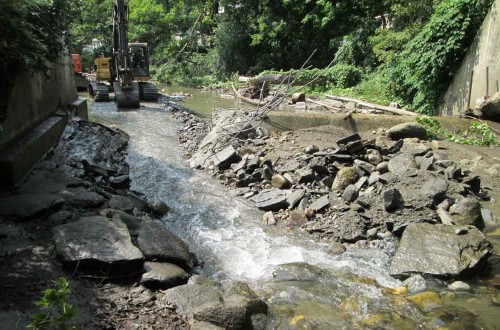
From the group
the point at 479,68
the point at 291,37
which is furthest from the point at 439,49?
the point at 291,37

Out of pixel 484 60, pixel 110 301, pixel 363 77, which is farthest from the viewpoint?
pixel 363 77

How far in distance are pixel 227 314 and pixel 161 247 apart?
58.0 inches

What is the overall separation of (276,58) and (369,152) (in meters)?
21.0

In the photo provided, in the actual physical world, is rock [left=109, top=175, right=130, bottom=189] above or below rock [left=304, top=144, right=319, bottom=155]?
below

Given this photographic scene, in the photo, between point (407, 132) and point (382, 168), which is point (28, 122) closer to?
point (382, 168)

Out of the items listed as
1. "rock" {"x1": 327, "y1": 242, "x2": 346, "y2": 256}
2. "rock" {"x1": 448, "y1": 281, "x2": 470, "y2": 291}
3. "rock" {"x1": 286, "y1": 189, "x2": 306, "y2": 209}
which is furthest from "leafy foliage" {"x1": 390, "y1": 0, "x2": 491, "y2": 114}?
"rock" {"x1": 448, "y1": 281, "x2": 470, "y2": 291}

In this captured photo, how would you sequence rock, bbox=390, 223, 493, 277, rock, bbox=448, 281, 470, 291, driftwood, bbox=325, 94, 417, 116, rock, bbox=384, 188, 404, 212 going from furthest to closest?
driftwood, bbox=325, 94, 417, 116 < rock, bbox=384, 188, 404, 212 < rock, bbox=390, 223, 493, 277 < rock, bbox=448, 281, 470, 291

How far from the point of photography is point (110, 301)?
3883mm

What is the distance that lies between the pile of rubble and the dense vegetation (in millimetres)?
4221

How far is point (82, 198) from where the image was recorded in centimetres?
581

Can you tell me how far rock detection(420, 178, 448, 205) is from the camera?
6.90 meters

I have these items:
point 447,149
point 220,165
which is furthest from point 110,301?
point 447,149

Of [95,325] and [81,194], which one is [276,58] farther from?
[95,325]

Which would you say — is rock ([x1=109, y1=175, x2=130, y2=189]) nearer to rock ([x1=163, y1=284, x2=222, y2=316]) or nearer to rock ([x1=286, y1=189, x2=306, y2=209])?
rock ([x1=286, y1=189, x2=306, y2=209])
